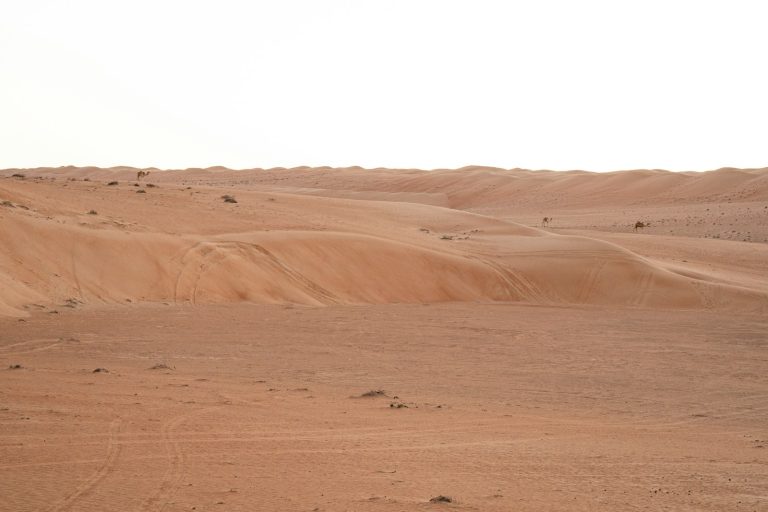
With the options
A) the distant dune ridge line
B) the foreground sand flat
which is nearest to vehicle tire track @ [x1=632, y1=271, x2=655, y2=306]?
the distant dune ridge line

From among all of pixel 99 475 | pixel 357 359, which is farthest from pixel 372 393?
pixel 99 475

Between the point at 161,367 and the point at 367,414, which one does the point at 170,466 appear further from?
the point at 161,367

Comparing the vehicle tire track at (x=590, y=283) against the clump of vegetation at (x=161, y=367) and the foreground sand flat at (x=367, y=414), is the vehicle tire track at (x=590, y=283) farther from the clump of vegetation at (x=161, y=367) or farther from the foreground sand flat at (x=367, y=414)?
the clump of vegetation at (x=161, y=367)

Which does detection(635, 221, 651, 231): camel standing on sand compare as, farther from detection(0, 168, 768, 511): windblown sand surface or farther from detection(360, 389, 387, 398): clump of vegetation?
detection(360, 389, 387, 398): clump of vegetation

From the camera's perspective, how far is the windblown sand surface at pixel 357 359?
7.20m

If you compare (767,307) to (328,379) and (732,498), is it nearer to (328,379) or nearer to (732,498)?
(328,379)

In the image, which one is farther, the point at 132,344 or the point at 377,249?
the point at 377,249

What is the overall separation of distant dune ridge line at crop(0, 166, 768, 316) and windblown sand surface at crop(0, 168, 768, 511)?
85 millimetres

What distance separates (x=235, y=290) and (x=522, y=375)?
875 cm

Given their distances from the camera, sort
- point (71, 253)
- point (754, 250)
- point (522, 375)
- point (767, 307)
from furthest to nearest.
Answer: point (754, 250) < point (767, 307) < point (71, 253) < point (522, 375)

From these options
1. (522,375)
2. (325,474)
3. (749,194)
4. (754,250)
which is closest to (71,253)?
(522,375)

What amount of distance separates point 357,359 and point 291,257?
918 centimetres

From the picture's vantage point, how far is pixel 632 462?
8359 mm

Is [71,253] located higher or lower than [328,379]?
higher
